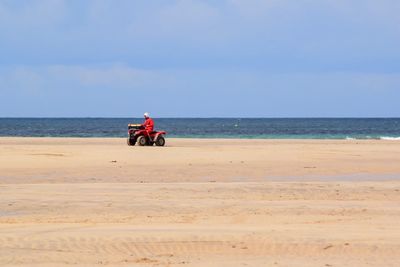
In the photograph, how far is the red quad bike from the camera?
31.4 meters

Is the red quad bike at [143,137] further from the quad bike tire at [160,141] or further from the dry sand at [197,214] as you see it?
the dry sand at [197,214]

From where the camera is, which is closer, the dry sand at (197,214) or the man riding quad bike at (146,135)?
the dry sand at (197,214)

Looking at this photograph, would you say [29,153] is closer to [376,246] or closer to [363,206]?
[363,206]

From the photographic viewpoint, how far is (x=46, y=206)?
1315 centimetres

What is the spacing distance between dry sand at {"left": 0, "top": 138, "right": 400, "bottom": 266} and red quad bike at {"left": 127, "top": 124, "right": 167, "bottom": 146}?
8.08m

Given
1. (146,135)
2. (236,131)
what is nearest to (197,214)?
(146,135)

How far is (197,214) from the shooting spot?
40.5ft

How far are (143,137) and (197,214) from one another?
19166 millimetres

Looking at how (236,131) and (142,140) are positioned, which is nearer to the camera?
(142,140)

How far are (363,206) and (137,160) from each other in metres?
11.8

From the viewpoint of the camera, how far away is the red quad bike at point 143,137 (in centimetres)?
3136

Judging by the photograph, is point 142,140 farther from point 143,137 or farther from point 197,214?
point 197,214

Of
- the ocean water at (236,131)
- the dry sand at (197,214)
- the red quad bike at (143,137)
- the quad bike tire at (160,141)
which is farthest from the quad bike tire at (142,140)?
the ocean water at (236,131)

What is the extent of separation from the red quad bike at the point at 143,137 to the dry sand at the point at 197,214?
26.5 ft
